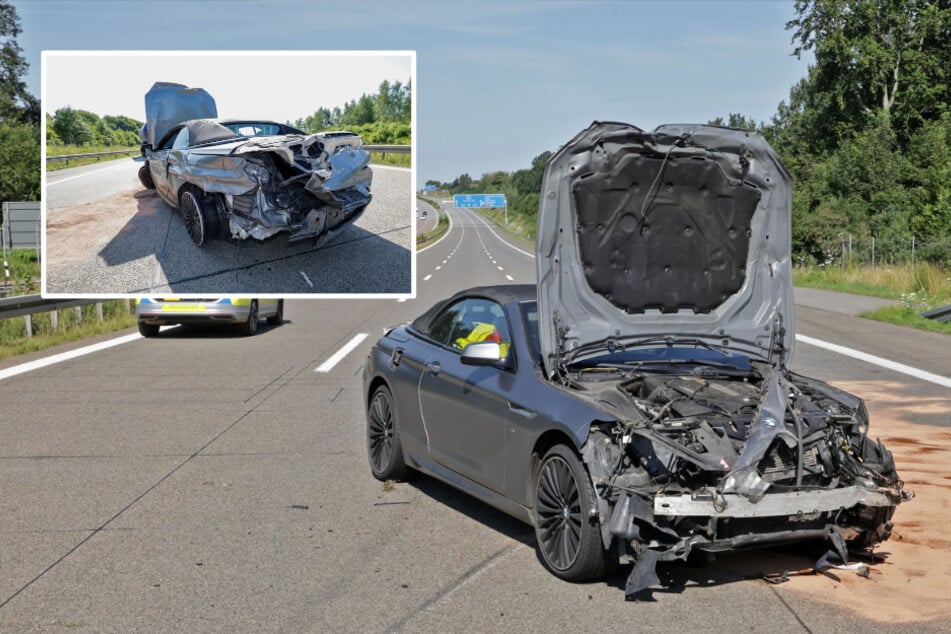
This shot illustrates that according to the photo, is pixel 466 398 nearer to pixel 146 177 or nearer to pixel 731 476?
pixel 731 476

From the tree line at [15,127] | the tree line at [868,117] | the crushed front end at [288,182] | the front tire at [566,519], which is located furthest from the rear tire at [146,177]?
the tree line at [15,127]

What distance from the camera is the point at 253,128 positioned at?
15312 mm

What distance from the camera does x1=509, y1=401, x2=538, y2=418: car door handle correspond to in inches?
260

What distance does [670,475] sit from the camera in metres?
5.89

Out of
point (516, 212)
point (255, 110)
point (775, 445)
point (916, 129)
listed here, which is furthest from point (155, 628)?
point (516, 212)

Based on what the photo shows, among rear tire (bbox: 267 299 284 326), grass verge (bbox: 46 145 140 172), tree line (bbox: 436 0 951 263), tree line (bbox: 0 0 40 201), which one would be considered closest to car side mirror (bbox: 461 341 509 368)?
grass verge (bbox: 46 145 140 172)

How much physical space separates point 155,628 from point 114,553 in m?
1.50

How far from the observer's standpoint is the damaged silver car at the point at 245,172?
1494 centimetres

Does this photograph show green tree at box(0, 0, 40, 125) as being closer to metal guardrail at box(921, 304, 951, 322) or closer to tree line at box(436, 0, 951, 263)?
tree line at box(436, 0, 951, 263)

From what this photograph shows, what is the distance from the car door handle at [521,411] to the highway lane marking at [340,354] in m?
9.30

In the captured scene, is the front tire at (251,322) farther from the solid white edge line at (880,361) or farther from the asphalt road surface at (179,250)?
the solid white edge line at (880,361)

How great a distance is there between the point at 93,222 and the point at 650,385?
11.1 m

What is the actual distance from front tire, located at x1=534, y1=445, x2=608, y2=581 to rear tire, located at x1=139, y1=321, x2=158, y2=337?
52.5 feet

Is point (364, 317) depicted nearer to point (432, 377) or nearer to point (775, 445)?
point (432, 377)
